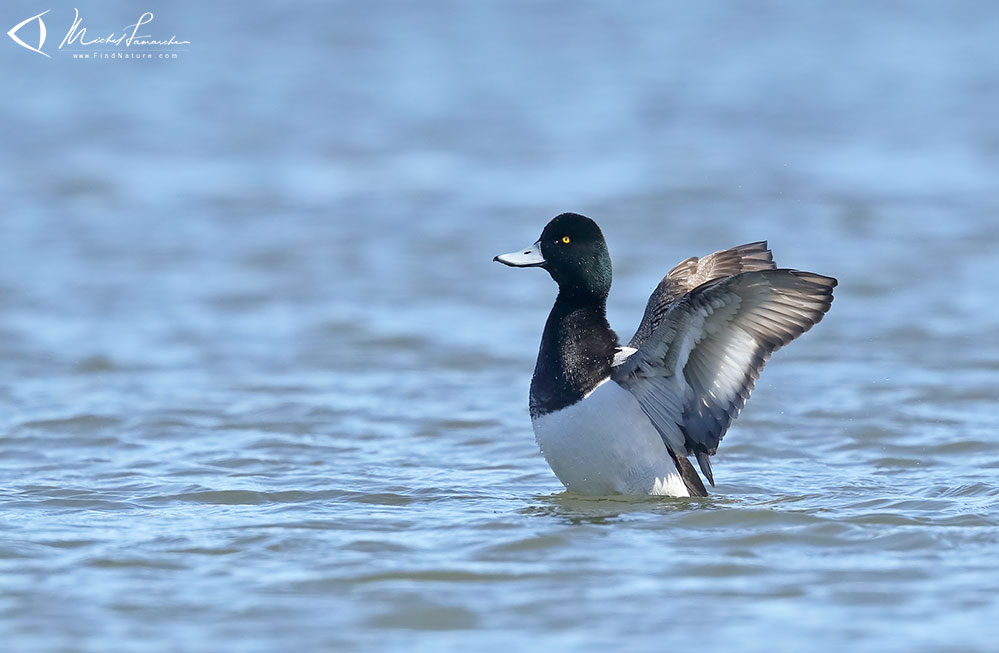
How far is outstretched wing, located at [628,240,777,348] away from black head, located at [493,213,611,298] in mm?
390

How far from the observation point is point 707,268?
7840mm

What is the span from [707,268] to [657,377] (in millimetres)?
1293

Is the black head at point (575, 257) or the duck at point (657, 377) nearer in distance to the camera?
the duck at point (657, 377)

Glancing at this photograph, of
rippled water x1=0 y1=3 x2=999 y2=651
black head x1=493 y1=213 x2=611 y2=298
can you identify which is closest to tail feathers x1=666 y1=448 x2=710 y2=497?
rippled water x1=0 y1=3 x2=999 y2=651

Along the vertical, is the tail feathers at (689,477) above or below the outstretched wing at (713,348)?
below

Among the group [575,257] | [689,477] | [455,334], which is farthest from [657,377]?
[455,334]

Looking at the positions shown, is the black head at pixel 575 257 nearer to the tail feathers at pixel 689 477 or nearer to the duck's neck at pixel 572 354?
the duck's neck at pixel 572 354

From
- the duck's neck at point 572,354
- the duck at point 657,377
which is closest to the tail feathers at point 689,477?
the duck at point 657,377

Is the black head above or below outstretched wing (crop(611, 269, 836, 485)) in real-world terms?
above

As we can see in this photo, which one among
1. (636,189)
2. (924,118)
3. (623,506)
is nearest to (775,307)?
(623,506)

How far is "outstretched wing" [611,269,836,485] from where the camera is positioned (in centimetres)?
639

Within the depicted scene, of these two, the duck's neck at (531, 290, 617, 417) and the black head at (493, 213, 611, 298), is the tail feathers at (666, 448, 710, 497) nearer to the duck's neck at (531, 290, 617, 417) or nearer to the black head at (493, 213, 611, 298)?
the duck's neck at (531, 290, 617, 417)

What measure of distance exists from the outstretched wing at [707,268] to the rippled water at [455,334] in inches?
42.0

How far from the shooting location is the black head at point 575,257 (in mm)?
7082
